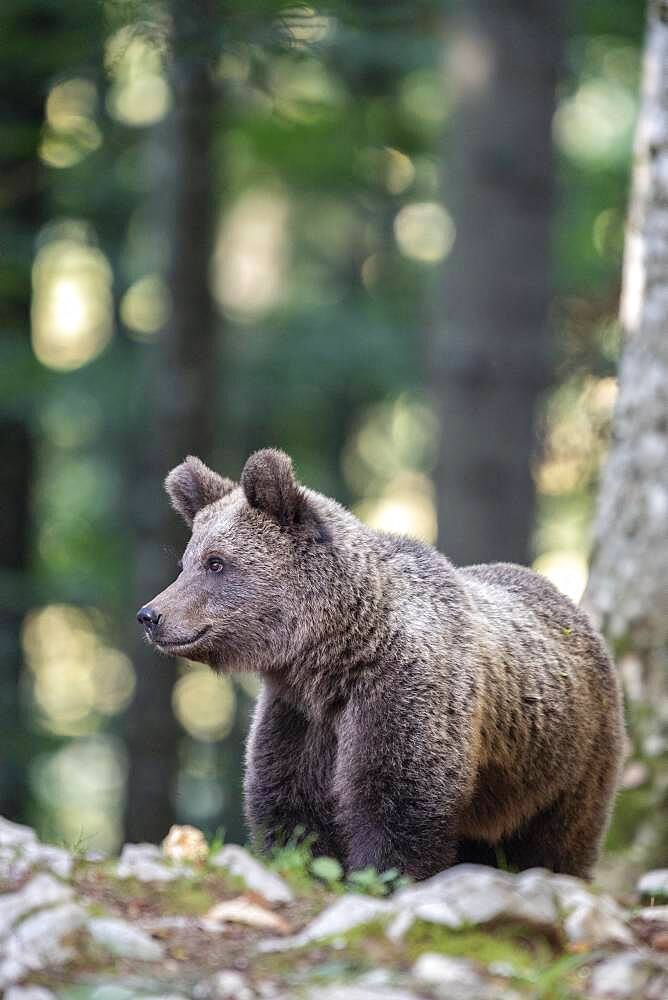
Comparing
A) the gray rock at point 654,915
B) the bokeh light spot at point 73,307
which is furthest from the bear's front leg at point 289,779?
the bokeh light spot at point 73,307

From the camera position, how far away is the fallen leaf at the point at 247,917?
386 centimetres

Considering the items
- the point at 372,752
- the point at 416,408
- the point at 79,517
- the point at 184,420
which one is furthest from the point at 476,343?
the point at 79,517

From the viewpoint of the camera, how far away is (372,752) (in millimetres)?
5125

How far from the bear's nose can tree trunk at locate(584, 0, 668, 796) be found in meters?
2.83

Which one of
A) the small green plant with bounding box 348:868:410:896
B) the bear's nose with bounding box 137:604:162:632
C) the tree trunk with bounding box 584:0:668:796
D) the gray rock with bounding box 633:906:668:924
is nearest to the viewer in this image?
the small green plant with bounding box 348:868:410:896

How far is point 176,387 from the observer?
436 inches

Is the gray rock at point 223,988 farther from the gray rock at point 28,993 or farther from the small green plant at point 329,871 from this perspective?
the small green plant at point 329,871

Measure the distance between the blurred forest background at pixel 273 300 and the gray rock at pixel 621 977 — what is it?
3138mm

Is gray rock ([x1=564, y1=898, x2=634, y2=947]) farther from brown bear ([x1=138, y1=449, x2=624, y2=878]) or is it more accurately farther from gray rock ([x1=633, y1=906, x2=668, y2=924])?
brown bear ([x1=138, y1=449, x2=624, y2=878])

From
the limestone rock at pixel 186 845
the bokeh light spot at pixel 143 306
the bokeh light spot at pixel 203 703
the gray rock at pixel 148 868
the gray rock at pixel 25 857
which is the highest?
the bokeh light spot at pixel 143 306

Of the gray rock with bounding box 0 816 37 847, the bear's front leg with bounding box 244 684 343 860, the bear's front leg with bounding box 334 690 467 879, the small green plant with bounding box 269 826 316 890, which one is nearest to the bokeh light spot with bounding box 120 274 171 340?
the bear's front leg with bounding box 244 684 343 860

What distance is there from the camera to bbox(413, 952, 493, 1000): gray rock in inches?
130

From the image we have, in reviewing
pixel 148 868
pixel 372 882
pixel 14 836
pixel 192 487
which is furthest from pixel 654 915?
pixel 192 487

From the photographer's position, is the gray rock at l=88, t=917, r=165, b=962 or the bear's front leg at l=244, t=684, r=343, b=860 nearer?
the gray rock at l=88, t=917, r=165, b=962
